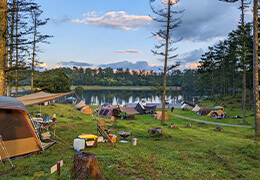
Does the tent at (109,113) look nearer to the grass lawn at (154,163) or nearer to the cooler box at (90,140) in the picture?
Result: the grass lawn at (154,163)

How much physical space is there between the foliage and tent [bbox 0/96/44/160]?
2430 centimetres

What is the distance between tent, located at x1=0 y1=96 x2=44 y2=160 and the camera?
6.95m

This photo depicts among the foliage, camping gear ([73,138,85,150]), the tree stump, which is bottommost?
camping gear ([73,138,85,150])

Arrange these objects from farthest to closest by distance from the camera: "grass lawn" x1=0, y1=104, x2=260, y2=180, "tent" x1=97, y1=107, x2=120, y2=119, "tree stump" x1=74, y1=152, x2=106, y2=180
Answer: "tent" x1=97, y1=107, x2=120, y2=119
"grass lawn" x1=0, y1=104, x2=260, y2=180
"tree stump" x1=74, y1=152, x2=106, y2=180

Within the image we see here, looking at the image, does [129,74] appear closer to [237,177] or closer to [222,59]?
[222,59]

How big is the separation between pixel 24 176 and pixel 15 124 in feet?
9.48

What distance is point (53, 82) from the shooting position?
33438mm

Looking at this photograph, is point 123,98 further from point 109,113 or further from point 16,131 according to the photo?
point 16,131

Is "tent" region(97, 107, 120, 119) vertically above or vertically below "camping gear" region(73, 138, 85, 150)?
below

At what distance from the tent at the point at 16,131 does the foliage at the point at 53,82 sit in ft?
79.7

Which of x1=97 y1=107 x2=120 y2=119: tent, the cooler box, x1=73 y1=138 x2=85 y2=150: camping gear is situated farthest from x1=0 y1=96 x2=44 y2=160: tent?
x1=97 y1=107 x2=120 y2=119: tent

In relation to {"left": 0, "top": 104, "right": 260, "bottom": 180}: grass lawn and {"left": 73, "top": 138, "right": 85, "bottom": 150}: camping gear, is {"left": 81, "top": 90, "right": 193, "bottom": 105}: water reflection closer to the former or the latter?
{"left": 0, "top": 104, "right": 260, "bottom": 180}: grass lawn

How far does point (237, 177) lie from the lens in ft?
18.6

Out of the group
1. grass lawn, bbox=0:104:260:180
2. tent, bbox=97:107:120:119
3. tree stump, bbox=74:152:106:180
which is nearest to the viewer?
tree stump, bbox=74:152:106:180
